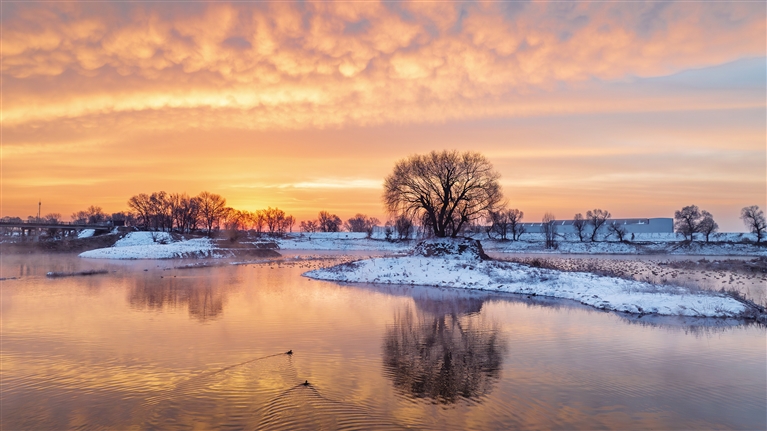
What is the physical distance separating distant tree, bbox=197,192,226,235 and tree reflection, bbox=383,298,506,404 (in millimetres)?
125203

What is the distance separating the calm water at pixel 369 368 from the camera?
30.7 ft

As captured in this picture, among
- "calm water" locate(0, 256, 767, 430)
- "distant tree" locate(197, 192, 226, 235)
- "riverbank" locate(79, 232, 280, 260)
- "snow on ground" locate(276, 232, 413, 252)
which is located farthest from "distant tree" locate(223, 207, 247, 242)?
"calm water" locate(0, 256, 767, 430)

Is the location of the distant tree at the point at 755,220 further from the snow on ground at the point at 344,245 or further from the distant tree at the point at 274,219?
the distant tree at the point at 274,219

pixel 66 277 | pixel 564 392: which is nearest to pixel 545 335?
pixel 564 392

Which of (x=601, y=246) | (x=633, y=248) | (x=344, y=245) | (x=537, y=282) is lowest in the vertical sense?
(x=537, y=282)

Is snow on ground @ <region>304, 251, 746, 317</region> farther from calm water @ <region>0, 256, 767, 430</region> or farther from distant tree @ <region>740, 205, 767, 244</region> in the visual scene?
distant tree @ <region>740, 205, 767, 244</region>

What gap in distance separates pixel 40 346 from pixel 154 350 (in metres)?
3.83

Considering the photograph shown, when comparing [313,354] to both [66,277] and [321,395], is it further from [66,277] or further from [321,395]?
[66,277]

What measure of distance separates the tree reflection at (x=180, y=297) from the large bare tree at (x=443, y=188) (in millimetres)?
21822

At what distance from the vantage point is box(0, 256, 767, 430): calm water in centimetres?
935

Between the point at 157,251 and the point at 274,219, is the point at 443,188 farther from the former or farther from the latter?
the point at 274,219

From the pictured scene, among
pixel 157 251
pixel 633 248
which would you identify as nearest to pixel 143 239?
pixel 157 251

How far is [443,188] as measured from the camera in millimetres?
46688

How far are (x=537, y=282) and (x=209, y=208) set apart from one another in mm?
121563
